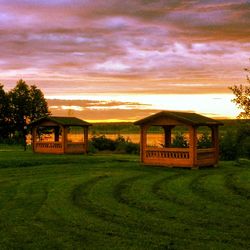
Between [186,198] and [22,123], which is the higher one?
[22,123]

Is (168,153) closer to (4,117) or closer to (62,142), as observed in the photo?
(62,142)

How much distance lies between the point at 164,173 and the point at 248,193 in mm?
8188

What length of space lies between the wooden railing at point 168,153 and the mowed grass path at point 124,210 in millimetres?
3862

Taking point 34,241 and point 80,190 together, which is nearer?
point 34,241

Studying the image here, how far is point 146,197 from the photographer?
17.9 metres

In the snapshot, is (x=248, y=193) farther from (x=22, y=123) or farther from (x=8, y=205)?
(x=22, y=123)

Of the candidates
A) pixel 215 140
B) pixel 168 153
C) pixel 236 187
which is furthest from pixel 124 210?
pixel 215 140

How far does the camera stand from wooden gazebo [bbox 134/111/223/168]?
2970 cm

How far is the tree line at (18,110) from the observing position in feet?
240

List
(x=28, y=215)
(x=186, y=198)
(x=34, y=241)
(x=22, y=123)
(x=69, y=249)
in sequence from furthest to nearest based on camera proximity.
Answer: (x=22, y=123) → (x=186, y=198) → (x=28, y=215) → (x=34, y=241) → (x=69, y=249)

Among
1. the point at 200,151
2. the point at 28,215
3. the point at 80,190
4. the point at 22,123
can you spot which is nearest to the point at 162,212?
the point at 28,215

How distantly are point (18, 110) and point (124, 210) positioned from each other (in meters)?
60.5

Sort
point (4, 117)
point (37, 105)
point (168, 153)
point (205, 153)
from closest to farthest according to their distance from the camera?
point (168, 153) < point (205, 153) < point (4, 117) < point (37, 105)

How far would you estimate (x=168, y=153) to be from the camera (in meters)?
30.8
